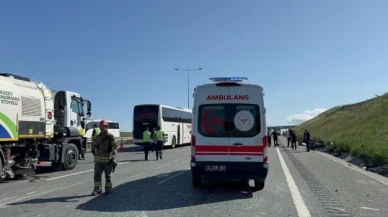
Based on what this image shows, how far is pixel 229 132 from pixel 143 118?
844 inches

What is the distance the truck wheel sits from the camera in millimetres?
15055

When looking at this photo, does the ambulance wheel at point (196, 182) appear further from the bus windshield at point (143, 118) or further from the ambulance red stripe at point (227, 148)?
the bus windshield at point (143, 118)

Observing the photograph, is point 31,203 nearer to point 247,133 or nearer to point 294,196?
point 247,133

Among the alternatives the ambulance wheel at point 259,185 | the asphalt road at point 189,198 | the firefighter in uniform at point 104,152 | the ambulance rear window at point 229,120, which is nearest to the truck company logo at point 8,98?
the asphalt road at point 189,198

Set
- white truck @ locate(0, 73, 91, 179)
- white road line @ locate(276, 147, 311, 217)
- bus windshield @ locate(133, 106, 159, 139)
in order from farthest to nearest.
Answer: bus windshield @ locate(133, 106, 159, 139) < white truck @ locate(0, 73, 91, 179) < white road line @ locate(276, 147, 311, 217)

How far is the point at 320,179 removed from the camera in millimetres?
12242

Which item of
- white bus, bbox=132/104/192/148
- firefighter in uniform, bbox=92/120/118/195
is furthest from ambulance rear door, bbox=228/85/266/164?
white bus, bbox=132/104/192/148

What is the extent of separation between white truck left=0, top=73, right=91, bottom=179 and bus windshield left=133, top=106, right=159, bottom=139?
1305 centimetres

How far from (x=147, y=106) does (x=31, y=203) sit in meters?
22.7

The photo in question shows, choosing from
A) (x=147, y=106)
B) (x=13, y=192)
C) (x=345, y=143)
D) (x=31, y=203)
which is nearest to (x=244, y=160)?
(x=31, y=203)

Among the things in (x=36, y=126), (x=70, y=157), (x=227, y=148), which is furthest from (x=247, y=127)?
(x=70, y=157)

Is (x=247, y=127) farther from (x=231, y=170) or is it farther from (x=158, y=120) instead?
(x=158, y=120)

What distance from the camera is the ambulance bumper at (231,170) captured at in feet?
30.7

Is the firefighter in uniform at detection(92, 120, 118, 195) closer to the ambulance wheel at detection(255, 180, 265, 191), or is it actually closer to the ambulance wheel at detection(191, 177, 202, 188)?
the ambulance wheel at detection(191, 177, 202, 188)
